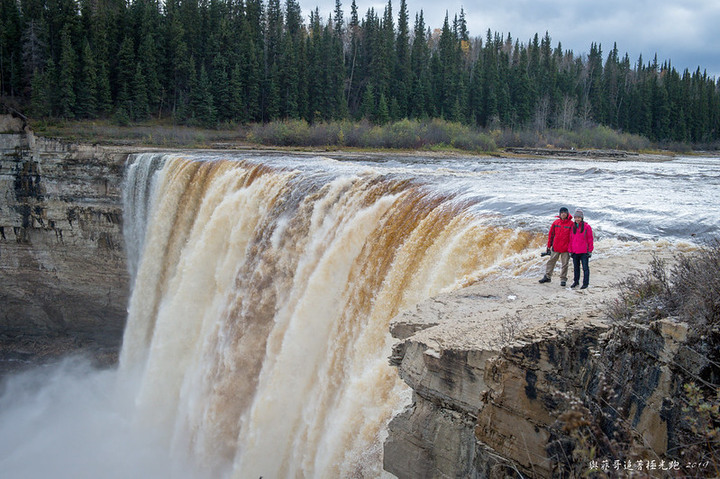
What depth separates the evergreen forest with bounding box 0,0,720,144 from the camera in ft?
147

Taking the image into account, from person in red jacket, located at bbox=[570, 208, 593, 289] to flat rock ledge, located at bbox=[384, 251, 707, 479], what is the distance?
1.53ft

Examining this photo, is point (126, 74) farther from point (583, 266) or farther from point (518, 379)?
point (518, 379)

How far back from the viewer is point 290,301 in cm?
1075

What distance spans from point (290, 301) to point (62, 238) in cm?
1502

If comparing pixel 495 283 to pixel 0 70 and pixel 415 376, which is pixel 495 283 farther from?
pixel 0 70

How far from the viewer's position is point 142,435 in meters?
14.5

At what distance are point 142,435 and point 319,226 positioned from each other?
25.5ft

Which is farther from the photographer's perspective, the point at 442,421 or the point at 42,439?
the point at 42,439

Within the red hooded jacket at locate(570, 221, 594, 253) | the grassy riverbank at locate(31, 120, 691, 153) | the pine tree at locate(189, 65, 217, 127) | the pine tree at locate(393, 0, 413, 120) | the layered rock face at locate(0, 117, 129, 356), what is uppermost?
the pine tree at locate(393, 0, 413, 120)

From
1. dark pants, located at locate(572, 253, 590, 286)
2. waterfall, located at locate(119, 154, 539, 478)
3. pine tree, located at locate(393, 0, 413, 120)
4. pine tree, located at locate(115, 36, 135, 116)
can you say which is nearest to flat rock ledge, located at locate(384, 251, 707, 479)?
dark pants, located at locate(572, 253, 590, 286)

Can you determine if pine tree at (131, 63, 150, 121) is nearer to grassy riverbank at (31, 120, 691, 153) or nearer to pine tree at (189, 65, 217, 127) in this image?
grassy riverbank at (31, 120, 691, 153)

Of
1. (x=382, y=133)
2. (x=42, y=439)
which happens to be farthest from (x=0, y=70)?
(x=42, y=439)

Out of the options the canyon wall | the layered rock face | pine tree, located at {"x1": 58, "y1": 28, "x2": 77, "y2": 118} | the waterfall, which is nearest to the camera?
the canyon wall

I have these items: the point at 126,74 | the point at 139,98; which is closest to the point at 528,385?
the point at 139,98
